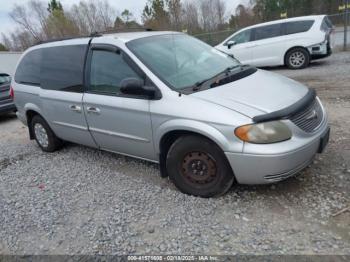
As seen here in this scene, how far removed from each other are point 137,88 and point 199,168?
106 cm

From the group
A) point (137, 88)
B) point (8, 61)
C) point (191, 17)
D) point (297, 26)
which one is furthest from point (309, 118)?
point (191, 17)

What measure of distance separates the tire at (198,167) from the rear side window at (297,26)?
8.61 m

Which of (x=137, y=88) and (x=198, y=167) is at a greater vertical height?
(x=137, y=88)

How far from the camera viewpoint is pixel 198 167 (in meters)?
3.24

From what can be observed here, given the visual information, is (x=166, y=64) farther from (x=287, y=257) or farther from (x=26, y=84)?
(x=26, y=84)

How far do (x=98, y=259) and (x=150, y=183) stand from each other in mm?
1276

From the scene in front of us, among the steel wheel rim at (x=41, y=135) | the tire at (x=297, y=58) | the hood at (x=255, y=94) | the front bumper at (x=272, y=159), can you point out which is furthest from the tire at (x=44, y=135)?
the tire at (x=297, y=58)

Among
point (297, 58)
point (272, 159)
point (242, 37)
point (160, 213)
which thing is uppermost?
point (242, 37)

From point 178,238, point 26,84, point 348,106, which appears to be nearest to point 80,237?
point 178,238

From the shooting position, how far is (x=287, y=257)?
2430 mm

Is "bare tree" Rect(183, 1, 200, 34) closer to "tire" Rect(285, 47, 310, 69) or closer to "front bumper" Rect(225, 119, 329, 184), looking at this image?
"tire" Rect(285, 47, 310, 69)

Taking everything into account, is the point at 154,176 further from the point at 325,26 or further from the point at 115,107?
the point at 325,26

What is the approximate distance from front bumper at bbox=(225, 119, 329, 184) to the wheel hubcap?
26 cm

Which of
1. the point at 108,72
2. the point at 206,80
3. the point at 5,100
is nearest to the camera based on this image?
the point at 206,80
